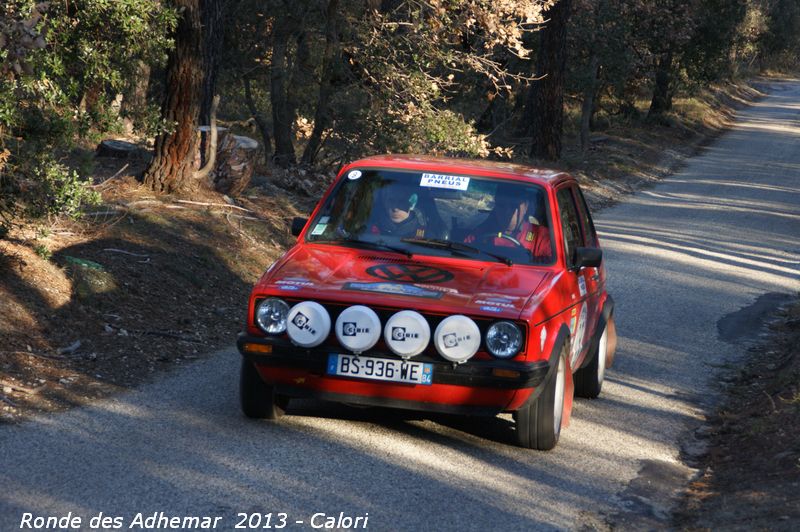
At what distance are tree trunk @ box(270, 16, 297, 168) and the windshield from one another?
12103mm

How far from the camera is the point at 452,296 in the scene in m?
6.24

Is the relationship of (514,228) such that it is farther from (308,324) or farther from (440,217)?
(308,324)

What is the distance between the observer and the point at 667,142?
123ft

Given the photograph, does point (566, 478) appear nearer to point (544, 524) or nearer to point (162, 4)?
point (544, 524)

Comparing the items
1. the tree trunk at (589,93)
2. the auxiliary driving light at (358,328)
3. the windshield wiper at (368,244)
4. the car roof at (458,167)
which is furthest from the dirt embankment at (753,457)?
the tree trunk at (589,93)

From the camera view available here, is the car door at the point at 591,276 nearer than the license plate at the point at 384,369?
No

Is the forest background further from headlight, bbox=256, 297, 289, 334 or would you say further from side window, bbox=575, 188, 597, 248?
side window, bbox=575, 188, 597, 248

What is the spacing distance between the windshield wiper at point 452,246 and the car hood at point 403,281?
0.30 feet

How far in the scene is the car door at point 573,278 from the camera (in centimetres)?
713

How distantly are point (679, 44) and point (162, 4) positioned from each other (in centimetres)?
2644

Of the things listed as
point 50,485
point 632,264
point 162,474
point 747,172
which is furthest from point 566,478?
point 747,172

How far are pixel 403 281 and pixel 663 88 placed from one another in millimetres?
35865

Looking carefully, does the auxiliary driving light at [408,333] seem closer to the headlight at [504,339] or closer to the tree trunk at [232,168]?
the headlight at [504,339]

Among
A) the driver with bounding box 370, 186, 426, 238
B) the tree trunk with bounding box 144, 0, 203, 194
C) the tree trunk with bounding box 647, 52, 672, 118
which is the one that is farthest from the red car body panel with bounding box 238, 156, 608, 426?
the tree trunk with bounding box 647, 52, 672, 118
